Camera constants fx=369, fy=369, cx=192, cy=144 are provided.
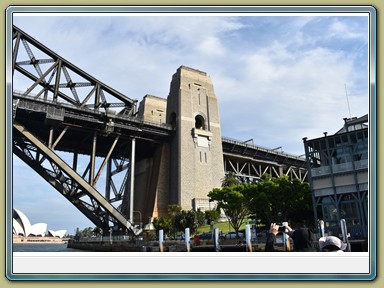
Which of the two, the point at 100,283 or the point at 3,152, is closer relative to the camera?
the point at 100,283

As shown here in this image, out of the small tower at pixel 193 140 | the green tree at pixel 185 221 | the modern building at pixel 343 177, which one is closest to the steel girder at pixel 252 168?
the small tower at pixel 193 140

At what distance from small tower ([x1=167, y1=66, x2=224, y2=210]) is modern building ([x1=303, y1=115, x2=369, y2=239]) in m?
27.2

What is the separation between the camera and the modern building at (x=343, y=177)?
26.8 metres

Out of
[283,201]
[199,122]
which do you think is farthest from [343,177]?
[199,122]

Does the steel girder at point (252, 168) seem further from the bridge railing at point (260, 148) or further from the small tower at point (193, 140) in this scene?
the small tower at point (193, 140)

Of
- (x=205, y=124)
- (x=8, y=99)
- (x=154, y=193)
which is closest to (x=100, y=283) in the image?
(x=8, y=99)

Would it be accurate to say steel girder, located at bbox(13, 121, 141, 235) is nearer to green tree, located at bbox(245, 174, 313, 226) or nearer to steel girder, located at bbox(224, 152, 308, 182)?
green tree, located at bbox(245, 174, 313, 226)

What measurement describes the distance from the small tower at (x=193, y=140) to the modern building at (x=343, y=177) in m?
27.2

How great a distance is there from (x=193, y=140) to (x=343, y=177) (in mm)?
33073

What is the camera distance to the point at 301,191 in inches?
1620

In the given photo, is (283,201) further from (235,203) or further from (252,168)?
(252,168)

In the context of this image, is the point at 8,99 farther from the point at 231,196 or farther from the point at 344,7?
the point at 231,196

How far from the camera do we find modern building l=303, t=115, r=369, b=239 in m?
26.8

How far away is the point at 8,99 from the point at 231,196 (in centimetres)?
3698
